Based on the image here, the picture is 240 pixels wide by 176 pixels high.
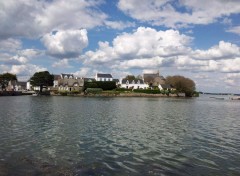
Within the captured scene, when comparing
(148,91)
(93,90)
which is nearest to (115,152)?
(93,90)

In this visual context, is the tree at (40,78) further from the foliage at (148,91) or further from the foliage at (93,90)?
the foliage at (148,91)

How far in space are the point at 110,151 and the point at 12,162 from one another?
282 inches

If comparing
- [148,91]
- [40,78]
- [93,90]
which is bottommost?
[148,91]

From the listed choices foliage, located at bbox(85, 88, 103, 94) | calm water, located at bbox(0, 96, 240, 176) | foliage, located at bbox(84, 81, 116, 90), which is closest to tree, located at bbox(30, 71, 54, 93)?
foliage, located at bbox(84, 81, 116, 90)

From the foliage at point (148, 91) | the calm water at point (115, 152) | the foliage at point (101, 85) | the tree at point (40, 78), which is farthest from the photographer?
the foliage at point (148, 91)

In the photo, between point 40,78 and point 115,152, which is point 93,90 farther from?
point 115,152

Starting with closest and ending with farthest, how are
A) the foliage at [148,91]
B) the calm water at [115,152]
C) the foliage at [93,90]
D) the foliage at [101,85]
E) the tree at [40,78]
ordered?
the calm water at [115,152], the foliage at [93,90], the tree at [40,78], the foliage at [101,85], the foliage at [148,91]

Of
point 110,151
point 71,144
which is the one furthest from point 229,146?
point 71,144

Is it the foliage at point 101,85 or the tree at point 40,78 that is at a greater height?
the tree at point 40,78

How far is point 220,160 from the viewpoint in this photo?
2083 centimetres

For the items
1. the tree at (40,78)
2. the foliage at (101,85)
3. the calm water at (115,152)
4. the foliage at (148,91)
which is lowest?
the calm water at (115,152)

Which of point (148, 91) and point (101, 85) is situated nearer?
point (101, 85)

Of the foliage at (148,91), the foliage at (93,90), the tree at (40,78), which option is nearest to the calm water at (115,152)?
the foliage at (93,90)

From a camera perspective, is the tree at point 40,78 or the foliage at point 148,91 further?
the foliage at point 148,91
